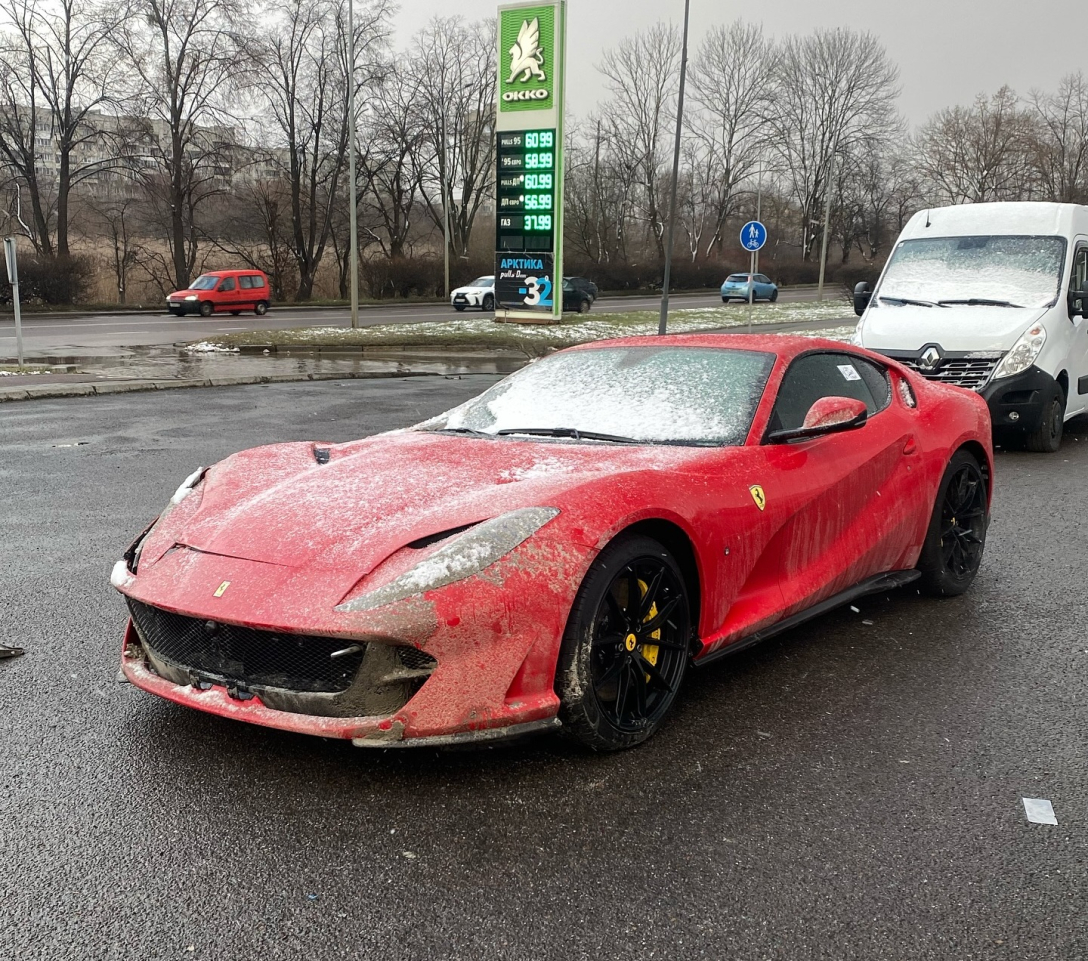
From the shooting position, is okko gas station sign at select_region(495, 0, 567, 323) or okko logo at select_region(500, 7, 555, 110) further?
→ okko logo at select_region(500, 7, 555, 110)

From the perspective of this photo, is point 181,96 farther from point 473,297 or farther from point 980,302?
point 980,302

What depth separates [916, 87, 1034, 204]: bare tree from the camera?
64.2m

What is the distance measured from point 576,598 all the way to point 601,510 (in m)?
0.30

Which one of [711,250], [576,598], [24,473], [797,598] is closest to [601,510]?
[576,598]

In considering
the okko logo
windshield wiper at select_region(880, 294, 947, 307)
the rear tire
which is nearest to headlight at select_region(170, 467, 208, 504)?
the rear tire

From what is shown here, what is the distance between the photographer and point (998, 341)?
31.9 ft

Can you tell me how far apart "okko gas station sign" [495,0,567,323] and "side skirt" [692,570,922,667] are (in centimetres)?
2540

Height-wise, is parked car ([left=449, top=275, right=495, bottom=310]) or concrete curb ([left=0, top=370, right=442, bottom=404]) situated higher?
parked car ([left=449, top=275, right=495, bottom=310])

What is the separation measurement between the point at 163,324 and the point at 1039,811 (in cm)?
3216

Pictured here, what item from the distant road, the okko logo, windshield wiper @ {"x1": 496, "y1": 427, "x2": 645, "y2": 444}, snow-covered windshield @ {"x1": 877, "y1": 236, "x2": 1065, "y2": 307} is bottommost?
the distant road

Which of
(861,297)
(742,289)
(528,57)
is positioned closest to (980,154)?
(742,289)

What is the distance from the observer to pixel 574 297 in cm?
4034

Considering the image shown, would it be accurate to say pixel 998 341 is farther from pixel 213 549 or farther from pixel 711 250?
pixel 711 250

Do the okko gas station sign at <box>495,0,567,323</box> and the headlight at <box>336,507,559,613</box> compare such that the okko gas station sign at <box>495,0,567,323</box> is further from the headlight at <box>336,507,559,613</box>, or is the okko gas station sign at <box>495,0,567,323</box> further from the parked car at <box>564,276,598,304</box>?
the headlight at <box>336,507,559,613</box>
